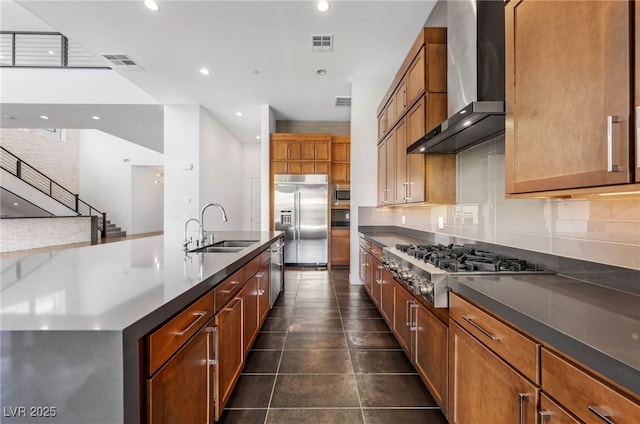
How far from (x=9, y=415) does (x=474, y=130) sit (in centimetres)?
237

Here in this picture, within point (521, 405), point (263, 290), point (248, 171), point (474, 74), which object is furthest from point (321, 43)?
point (248, 171)

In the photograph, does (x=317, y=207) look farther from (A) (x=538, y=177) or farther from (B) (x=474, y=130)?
(A) (x=538, y=177)

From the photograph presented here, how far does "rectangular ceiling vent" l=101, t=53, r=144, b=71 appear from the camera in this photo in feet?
13.0

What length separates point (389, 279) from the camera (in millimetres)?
2584

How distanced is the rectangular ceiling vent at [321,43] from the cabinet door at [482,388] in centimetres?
342

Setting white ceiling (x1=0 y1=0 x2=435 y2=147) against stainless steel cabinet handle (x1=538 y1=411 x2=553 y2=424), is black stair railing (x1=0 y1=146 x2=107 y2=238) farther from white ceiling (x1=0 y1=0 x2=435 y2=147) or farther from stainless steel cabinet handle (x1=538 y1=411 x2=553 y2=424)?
stainless steel cabinet handle (x1=538 y1=411 x2=553 y2=424)

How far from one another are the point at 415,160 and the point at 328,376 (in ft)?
6.50

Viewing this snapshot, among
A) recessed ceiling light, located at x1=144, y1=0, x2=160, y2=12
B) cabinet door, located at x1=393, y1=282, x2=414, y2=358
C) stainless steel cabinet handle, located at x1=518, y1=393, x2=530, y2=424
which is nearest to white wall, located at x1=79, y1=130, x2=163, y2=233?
recessed ceiling light, located at x1=144, y1=0, x2=160, y2=12

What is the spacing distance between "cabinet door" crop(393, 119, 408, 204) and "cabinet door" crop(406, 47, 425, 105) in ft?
0.99

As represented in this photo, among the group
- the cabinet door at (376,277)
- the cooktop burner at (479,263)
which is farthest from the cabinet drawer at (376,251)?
the cooktop burner at (479,263)

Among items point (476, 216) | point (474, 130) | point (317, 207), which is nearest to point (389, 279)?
point (476, 216)

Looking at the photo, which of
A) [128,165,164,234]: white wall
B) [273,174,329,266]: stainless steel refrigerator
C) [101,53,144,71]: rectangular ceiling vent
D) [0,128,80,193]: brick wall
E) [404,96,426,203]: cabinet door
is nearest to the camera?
[404,96,426,203]: cabinet door

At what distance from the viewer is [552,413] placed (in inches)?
31.3

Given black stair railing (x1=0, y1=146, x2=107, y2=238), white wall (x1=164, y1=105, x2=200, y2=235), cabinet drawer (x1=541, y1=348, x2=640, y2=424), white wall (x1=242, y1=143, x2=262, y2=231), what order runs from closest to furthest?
1. cabinet drawer (x1=541, y1=348, x2=640, y2=424)
2. white wall (x1=164, y1=105, x2=200, y2=235)
3. white wall (x1=242, y1=143, x2=262, y2=231)
4. black stair railing (x1=0, y1=146, x2=107, y2=238)
